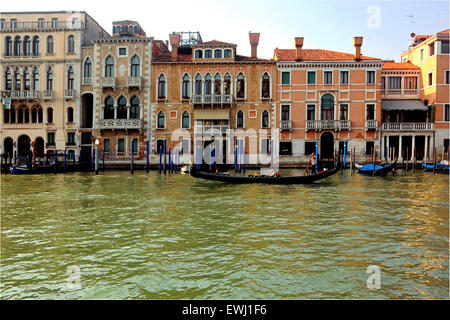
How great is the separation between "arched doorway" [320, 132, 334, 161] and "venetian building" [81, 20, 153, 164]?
459 inches

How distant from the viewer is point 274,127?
25891mm

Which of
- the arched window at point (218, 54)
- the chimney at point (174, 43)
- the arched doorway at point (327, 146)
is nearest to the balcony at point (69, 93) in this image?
the chimney at point (174, 43)

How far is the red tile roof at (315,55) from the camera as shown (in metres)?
25.6

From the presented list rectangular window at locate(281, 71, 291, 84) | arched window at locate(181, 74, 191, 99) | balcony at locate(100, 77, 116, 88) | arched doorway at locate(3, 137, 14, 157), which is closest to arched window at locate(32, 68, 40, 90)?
arched doorway at locate(3, 137, 14, 157)

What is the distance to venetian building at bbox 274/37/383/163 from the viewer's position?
83.1 feet

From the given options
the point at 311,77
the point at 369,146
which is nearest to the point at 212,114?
the point at 311,77

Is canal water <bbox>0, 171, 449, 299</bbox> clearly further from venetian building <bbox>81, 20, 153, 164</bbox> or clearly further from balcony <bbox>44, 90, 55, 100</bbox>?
balcony <bbox>44, 90, 55, 100</bbox>

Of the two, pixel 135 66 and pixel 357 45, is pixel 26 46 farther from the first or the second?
pixel 357 45

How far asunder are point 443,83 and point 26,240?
26178 mm

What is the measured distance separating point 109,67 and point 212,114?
7753 mm

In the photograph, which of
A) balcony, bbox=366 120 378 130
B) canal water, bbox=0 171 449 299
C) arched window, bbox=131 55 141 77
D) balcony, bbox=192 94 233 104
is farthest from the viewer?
arched window, bbox=131 55 141 77

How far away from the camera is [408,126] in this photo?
25.5m
